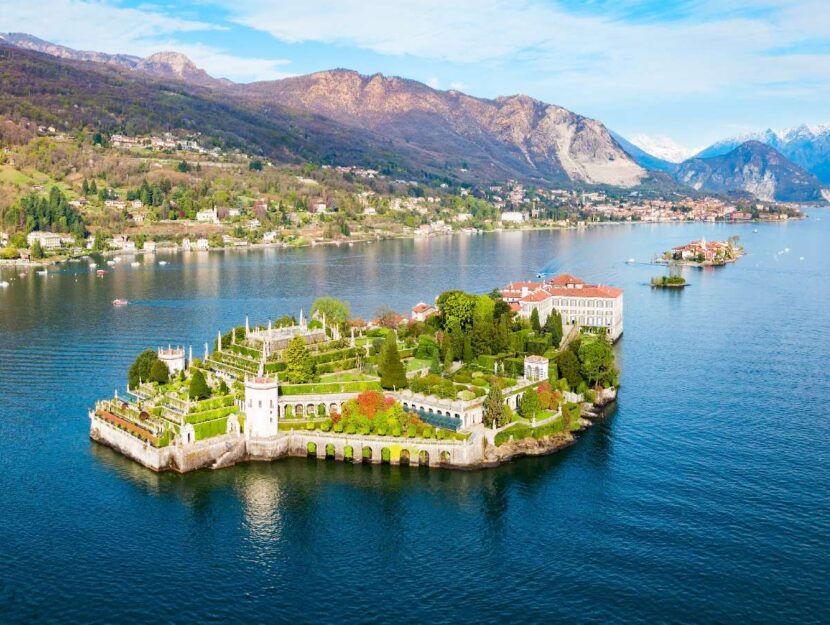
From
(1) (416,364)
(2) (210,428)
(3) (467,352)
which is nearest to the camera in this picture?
(2) (210,428)

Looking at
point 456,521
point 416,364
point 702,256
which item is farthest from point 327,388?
point 702,256

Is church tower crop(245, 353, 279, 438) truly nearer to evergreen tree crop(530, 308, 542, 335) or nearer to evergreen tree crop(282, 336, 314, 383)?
evergreen tree crop(282, 336, 314, 383)

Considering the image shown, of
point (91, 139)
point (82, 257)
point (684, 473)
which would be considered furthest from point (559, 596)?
point (91, 139)

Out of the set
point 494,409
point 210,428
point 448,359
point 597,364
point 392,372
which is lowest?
point 210,428

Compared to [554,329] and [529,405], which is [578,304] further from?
[529,405]

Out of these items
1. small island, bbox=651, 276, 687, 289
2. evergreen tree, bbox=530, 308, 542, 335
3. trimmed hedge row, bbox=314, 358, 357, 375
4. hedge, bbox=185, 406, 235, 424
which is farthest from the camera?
small island, bbox=651, 276, 687, 289

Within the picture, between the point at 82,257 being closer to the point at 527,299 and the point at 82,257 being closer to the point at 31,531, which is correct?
the point at 527,299

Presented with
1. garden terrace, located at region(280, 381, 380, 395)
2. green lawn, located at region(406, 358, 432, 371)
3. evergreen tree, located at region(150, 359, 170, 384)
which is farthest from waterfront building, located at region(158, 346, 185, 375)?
green lawn, located at region(406, 358, 432, 371)
